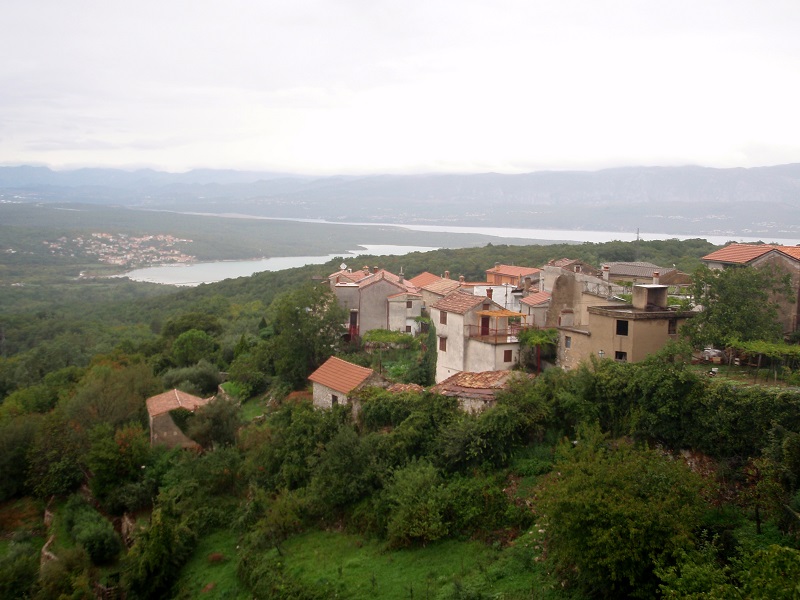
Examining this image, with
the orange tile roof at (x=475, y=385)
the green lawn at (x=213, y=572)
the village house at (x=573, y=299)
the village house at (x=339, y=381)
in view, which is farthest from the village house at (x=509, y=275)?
the green lawn at (x=213, y=572)

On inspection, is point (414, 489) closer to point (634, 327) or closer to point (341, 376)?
point (634, 327)

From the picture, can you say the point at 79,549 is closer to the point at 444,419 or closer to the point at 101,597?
the point at 101,597

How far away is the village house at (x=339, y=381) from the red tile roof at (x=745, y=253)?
13.2 m

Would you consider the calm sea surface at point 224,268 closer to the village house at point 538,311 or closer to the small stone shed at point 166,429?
the village house at point 538,311

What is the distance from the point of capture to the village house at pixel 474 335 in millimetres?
23562

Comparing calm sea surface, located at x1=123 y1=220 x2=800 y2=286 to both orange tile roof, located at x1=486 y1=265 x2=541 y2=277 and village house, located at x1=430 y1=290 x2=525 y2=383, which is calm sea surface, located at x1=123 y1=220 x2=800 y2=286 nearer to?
orange tile roof, located at x1=486 y1=265 x2=541 y2=277

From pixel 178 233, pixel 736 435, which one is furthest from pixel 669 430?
pixel 178 233

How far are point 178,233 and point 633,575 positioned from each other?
179538 millimetres

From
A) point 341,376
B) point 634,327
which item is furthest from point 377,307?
point 634,327

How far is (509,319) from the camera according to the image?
2550cm

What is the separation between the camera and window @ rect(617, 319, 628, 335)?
64.6ft

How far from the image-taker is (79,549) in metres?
18.8

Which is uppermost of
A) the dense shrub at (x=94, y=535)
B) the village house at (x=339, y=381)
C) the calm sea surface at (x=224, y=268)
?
the village house at (x=339, y=381)

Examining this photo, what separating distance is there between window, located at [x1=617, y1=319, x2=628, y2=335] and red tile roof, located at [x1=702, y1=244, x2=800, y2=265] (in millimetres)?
6343
